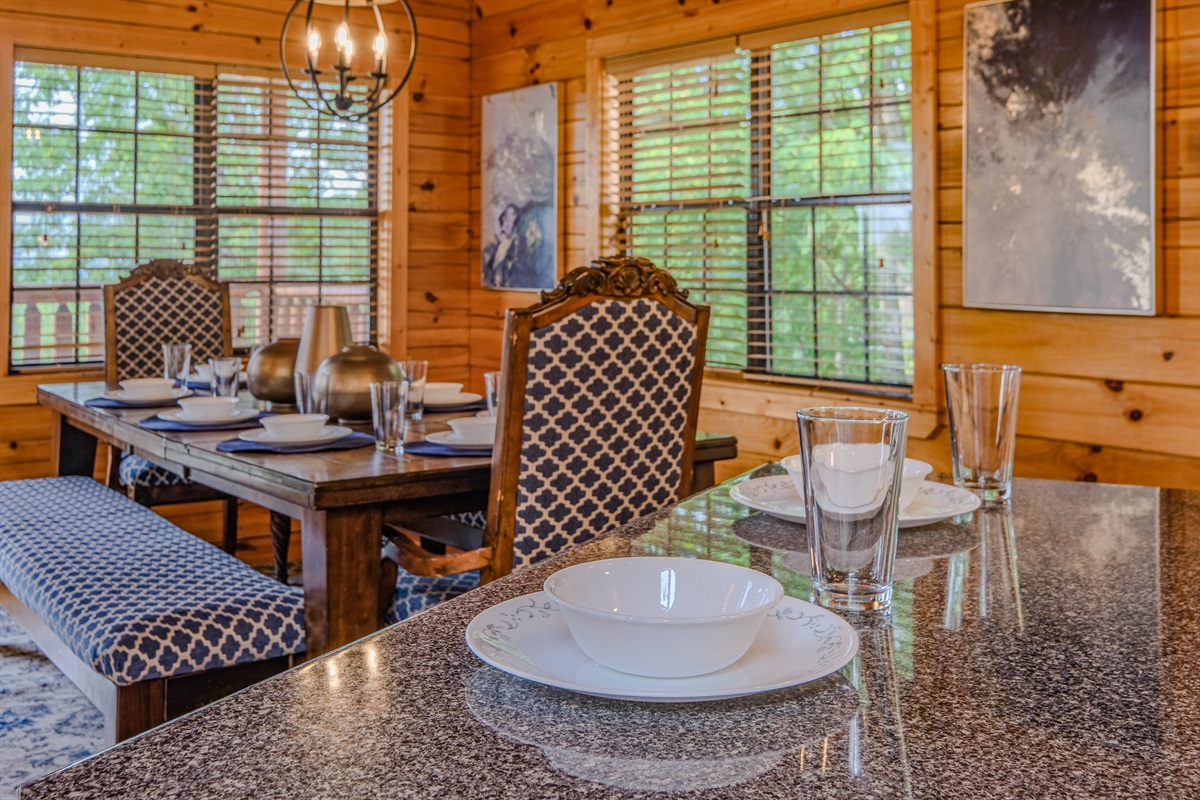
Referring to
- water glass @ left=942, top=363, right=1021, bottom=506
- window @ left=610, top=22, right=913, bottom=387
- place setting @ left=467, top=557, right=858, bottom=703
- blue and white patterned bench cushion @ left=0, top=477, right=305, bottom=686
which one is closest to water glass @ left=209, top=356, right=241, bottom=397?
→ blue and white patterned bench cushion @ left=0, top=477, right=305, bottom=686

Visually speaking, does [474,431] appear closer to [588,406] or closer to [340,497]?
[588,406]

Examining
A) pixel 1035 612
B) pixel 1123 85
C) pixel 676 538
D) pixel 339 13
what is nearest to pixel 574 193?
pixel 339 13

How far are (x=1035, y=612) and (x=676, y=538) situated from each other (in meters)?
0.37

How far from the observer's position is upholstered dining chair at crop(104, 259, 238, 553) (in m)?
3.68

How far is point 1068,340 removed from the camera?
3018 millimetres

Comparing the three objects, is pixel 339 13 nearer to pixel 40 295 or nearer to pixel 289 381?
pixel 40 295

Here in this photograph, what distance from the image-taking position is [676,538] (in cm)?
111

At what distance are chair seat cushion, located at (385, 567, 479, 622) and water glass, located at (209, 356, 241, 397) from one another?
102 centimetres

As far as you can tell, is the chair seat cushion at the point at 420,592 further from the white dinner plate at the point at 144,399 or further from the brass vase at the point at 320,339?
the white dinner plate at the point at 144,399

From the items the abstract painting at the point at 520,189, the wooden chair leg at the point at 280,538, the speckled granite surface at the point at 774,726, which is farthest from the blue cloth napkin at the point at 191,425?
the abstract painting at the point at 520,189

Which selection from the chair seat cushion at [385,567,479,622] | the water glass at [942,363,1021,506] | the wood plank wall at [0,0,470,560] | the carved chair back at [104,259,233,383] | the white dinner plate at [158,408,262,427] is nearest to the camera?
the water glass at [942,363,1021,506]

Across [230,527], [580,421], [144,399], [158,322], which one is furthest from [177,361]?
[580,421]

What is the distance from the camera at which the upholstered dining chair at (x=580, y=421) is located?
205 centimetres

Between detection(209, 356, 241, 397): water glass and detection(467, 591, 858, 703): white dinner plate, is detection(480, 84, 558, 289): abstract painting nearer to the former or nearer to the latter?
detection(209, 356, 241, 397): water glass
